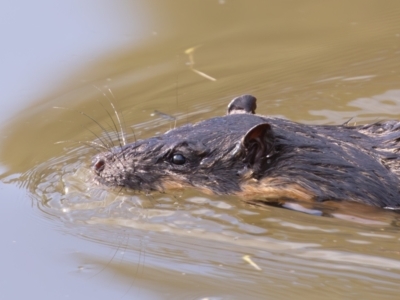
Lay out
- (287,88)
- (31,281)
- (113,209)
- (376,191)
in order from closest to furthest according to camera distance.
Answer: (31,281) → (376,191) → (113,209) → (287,88)

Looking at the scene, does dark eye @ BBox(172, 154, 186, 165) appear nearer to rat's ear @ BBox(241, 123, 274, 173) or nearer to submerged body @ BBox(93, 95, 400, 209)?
submerged body @ BBox(93, 95, 400, 209)

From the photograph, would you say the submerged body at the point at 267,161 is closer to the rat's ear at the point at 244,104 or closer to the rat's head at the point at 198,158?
the rat's head at the point at 198,158

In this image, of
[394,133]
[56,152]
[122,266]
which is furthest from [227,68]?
[122,266]

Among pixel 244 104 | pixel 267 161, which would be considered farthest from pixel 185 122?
pixel 267 161

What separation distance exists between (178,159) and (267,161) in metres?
0.65

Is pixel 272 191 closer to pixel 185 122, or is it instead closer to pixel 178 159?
pixel 178 159

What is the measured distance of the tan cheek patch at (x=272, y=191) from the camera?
5.93 meters

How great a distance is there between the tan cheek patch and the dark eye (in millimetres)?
470

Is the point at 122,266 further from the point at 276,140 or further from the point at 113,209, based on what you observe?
the point at 276,140

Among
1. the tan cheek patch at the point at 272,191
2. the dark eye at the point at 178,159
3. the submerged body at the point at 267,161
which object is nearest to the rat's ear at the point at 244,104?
the submerged body at the point at 267,161

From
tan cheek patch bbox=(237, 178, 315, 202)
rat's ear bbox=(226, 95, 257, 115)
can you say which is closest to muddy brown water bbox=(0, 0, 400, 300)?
tan cheek patch bbox=(237, 178, 315, 202)

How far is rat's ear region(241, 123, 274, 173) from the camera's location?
5879mm

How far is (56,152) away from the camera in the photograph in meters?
7.20

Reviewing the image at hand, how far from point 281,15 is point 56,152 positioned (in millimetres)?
3339
